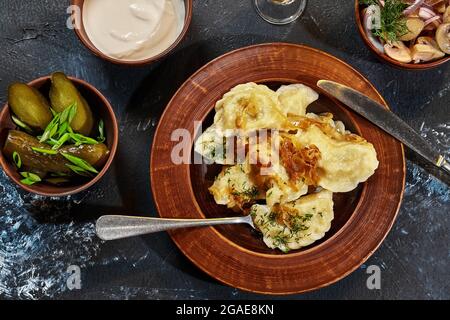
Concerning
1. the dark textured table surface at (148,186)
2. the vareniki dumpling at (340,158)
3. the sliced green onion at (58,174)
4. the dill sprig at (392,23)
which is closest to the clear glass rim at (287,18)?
the dark textured table surface at (148,186)

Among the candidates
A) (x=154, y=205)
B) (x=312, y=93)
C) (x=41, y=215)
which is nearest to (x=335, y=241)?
(x=312, y=93)

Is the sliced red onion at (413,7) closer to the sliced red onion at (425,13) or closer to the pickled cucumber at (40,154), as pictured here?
the sliced red onion at (425,13)

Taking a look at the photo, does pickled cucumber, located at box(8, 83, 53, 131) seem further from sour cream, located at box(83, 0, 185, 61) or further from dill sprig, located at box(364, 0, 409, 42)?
dill sprig, located at box(364, 0, 409, 42)

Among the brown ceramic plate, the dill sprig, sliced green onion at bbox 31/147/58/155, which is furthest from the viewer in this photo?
the dill sprig

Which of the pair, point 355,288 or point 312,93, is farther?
point 355,288

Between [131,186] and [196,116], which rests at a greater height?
[196,116]

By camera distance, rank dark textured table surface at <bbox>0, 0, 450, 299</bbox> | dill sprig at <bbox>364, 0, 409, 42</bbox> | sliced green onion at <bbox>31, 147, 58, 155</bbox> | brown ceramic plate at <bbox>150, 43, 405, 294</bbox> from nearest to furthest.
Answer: sliced green onion at <bbox>31, 147, 58, 155</bbox>
brown ceramic plate at <bbox>150, 43, 405, 294</bbox>
dill sprig at <bbox>364, 0, 409, 42</bbox>
dark textured table surface at <bbox>0, 0, 450, 299</bbox>

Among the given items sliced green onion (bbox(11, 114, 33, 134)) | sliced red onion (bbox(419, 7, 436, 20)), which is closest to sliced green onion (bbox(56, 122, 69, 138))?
sliced green onion (bbox(11, 114, 33, 134))
